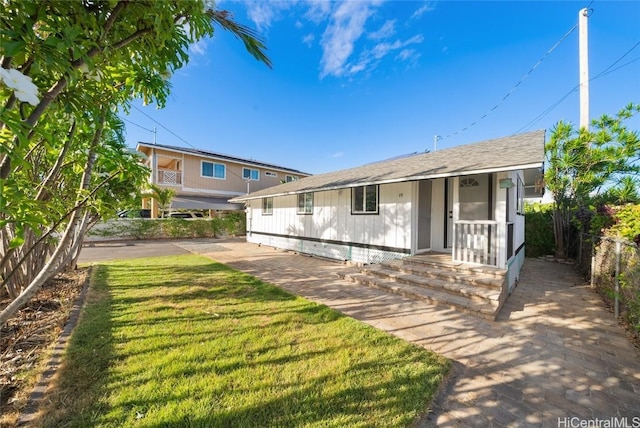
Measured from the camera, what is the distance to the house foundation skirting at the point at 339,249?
25.1 feet

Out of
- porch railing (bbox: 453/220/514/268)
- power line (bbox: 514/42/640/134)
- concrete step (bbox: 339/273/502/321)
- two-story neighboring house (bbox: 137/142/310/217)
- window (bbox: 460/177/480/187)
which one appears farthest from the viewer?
two-story neighboring house (bbox: 137/142/310/217)

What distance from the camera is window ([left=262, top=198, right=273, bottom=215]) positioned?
13.4 metres

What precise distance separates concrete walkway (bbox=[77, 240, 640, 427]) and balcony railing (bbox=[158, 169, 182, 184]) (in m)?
16.1

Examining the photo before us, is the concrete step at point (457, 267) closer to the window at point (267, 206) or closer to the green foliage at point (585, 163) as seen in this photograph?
the green foliage at point (585, 163)

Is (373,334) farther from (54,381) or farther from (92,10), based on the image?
(92,10)

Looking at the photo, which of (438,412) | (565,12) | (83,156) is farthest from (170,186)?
(565,12)

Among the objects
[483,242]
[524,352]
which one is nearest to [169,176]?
[483,242]

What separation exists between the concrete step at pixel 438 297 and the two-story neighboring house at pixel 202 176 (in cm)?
1482

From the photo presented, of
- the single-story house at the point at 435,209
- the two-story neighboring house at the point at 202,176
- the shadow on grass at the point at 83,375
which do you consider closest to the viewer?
the shadow on grass at the point at 83,375

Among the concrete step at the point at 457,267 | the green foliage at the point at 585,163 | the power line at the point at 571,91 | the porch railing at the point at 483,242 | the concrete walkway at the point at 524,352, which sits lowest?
the concrete walkway at the point at 524,352

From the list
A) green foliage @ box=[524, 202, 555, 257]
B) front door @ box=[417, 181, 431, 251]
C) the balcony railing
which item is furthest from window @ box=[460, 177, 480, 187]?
the balcony railing

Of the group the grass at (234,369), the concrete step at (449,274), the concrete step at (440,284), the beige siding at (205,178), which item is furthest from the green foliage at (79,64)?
the beige siding at (205,178)

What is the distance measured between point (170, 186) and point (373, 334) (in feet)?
61.9

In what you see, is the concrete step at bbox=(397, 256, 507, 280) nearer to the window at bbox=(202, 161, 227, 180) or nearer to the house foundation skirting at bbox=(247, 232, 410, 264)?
the house foundation skirting at bbox=(247, 232, 410, 264)
